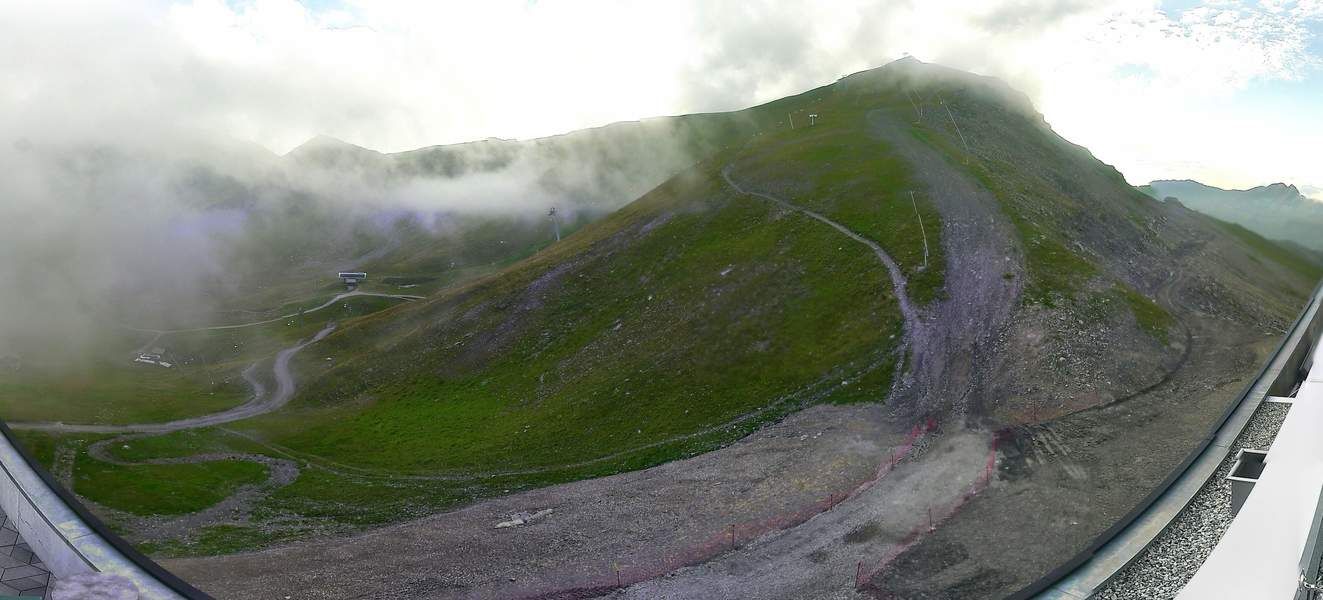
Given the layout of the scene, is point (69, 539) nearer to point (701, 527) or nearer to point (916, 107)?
point (701, 527)

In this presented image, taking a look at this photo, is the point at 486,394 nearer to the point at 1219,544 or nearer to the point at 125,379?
the point at 1219,544

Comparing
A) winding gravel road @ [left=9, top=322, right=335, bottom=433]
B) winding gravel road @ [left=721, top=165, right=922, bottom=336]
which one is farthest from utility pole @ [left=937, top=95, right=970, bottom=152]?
winding gravel road @ [left=9, top=322, right=335, bottom=433]

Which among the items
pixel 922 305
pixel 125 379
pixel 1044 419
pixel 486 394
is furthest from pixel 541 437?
pixel 125 379

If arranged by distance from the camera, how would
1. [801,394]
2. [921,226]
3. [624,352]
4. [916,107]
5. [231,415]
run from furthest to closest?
1. [916,107]
2. [231,415]
3. [624,352]
4. [921,226]
5. [801,394]

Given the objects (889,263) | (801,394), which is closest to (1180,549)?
(801,394)

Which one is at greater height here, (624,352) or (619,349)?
(619,349)

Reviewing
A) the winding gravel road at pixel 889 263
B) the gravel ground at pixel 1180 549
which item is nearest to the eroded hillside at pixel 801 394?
the winding gravel road at pixel 889 263

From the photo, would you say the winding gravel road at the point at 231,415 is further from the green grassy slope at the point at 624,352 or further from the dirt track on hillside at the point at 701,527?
the dirt track on hillside at the point at 701,527
